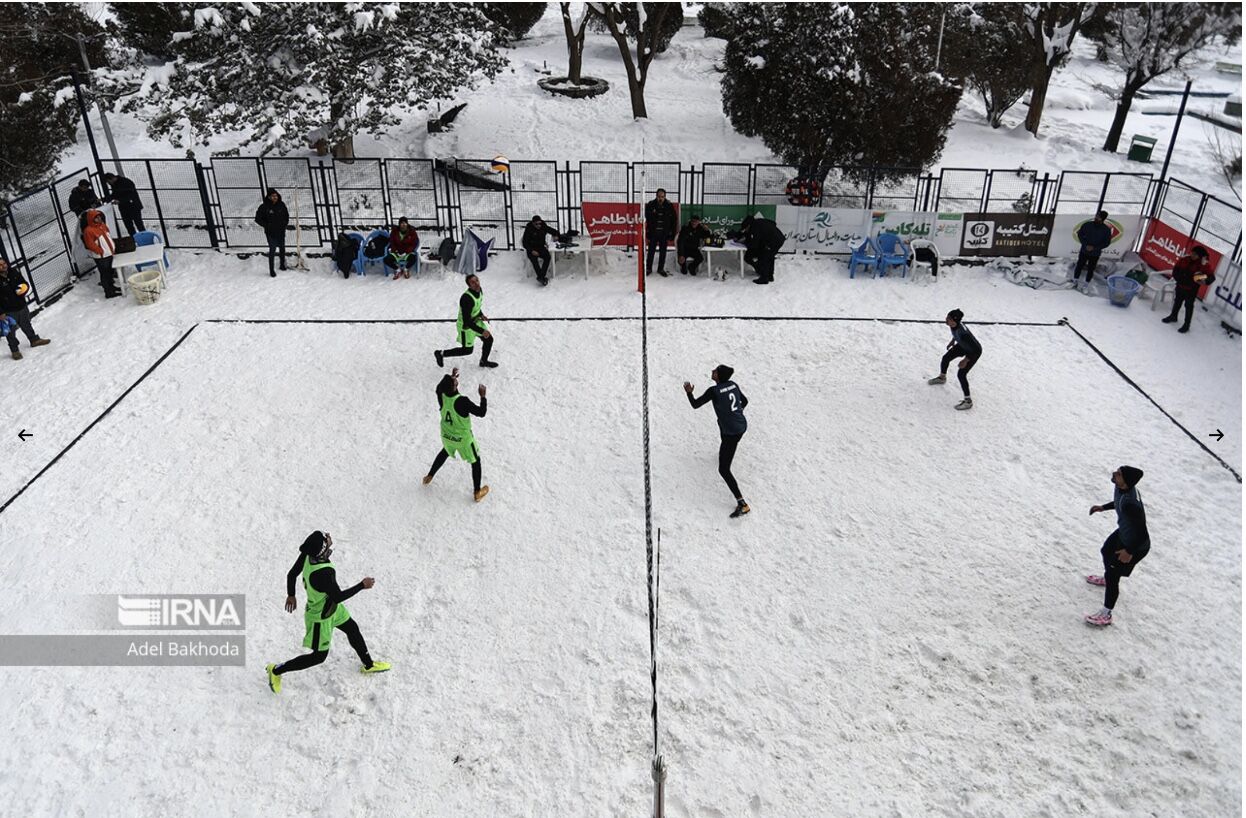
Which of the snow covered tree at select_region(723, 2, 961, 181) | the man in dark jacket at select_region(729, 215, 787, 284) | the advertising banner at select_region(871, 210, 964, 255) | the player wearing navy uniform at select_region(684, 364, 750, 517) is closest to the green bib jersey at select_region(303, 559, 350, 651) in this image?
the player wearing navy uniform at select_region(684, 364, 750, 517)

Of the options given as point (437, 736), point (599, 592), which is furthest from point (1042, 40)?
point (437, 736)

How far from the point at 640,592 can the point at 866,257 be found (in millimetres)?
10723

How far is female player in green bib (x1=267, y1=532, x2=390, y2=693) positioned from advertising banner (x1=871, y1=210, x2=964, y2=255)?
547 inches

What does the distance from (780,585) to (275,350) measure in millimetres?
9346

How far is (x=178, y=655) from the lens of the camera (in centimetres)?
825

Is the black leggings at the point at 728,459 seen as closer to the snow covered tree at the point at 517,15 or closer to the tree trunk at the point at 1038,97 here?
the tree trunk at the point at 1038,97

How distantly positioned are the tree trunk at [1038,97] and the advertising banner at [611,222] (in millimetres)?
17407

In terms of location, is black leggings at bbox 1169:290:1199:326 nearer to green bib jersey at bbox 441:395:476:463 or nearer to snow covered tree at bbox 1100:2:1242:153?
green bib jersey at bbox 441:395:476:463

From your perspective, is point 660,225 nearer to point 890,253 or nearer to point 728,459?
point 890,253

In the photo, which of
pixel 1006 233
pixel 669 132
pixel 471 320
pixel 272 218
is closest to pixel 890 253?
pixel 1006 233

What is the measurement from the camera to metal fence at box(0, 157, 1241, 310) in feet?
56.3

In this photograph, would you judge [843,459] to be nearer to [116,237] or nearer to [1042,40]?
[116,237]

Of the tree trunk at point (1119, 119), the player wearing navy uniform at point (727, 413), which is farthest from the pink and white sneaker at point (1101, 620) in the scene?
the tree trunk at point (1119, 119)

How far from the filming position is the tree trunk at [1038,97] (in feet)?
90.1
